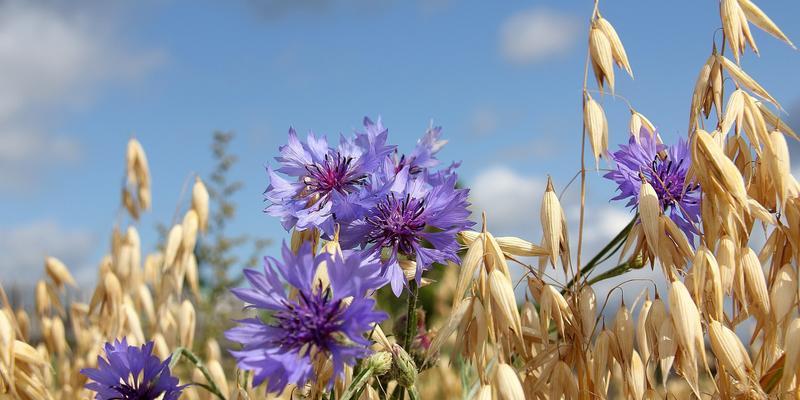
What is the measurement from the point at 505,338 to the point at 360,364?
0.17m

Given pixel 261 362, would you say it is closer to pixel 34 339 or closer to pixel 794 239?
pixel 794 239

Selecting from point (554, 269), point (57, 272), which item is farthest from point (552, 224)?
point (57, 272)

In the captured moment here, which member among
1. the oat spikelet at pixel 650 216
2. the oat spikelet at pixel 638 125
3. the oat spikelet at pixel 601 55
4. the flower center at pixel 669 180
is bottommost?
the oat spikelet at pixel 650 216

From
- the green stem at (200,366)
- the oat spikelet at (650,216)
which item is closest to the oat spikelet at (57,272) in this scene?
the green stem at (200,366)

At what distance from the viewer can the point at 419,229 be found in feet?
2.97

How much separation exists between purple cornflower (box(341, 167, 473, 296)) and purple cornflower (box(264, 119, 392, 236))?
0.04 m

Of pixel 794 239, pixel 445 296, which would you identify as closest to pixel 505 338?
pixel 794 239

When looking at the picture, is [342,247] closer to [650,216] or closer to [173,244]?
[650,216]

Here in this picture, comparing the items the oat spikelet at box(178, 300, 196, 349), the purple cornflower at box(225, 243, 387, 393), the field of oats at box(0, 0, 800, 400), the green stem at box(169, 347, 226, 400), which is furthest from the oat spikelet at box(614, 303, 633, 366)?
the oat spikelet at box(178, 300, 196, 349)

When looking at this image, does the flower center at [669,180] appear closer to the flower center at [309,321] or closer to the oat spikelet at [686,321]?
the oat spikelet at [686,321]

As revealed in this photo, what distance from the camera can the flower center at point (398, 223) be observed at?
887 mm

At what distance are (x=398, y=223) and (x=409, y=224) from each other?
0.5 inches

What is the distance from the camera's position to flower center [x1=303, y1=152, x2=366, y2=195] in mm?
936

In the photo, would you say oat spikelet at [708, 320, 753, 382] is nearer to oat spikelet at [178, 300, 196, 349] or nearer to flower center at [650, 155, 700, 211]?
flower center at [650, 155, 700, 211]
